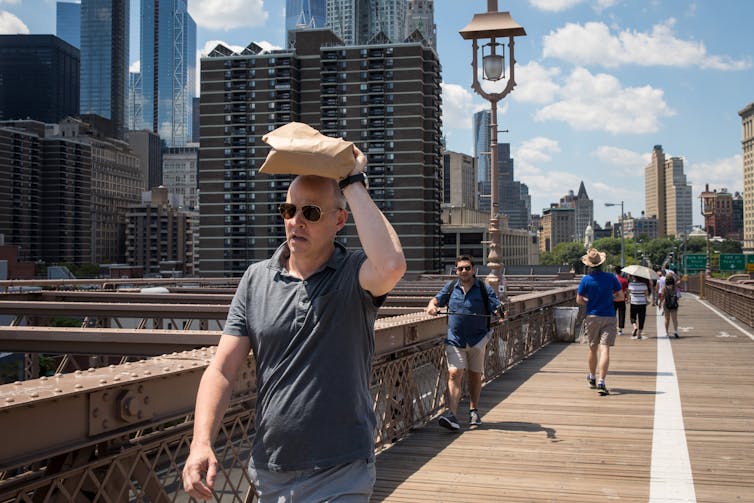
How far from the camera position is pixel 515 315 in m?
14.4

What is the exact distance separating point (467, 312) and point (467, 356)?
54 centimetres

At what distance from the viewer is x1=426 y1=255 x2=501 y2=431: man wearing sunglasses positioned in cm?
888

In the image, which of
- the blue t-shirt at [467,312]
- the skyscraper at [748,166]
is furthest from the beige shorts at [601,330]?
the skyscraper at [748,166]

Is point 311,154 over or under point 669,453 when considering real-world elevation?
over

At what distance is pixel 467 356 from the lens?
29.8 feet

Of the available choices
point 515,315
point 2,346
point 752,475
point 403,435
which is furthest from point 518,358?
point 2,346

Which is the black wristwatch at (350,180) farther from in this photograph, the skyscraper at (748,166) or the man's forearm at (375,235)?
the skyscraper at (748,166)

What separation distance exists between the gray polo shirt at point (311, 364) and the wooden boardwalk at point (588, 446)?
3467 mm

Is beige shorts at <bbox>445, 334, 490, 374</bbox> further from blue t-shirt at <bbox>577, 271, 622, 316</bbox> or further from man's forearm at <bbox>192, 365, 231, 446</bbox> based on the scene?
man's forearm at <bbox>192, 365, 231, 446</bbox>

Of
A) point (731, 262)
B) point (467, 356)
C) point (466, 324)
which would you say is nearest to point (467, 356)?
point (467, 356)

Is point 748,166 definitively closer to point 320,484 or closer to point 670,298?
point 670,298

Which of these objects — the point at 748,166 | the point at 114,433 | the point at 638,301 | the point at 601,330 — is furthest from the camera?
the point at 748,166

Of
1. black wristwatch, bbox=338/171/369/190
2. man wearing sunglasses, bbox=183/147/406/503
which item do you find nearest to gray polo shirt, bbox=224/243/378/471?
man wearing sunglasses, bbox=183/147/406/503

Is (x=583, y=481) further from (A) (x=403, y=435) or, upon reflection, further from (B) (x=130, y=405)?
(B) (x=130, y=405)
